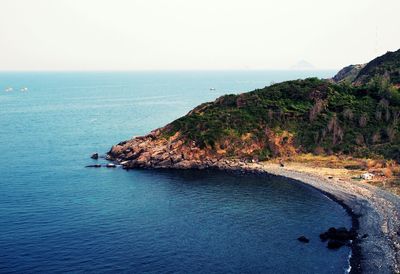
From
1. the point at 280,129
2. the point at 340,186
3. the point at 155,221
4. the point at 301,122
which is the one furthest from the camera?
the point at 301,122

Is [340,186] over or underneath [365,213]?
over

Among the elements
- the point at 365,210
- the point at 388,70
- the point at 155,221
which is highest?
the point at 388,70

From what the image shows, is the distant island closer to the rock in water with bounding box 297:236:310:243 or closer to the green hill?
the green hill

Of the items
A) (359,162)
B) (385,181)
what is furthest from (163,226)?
(359,162)

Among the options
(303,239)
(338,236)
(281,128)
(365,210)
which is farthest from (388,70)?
(303,239)

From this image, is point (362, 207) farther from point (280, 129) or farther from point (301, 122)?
point (301, 122)

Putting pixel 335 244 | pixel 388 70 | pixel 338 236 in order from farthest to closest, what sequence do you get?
pixel 388 70, pixel 338 236, pixel 335 244

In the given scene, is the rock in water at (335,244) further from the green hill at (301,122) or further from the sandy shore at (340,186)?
the green hill at (301,122)
